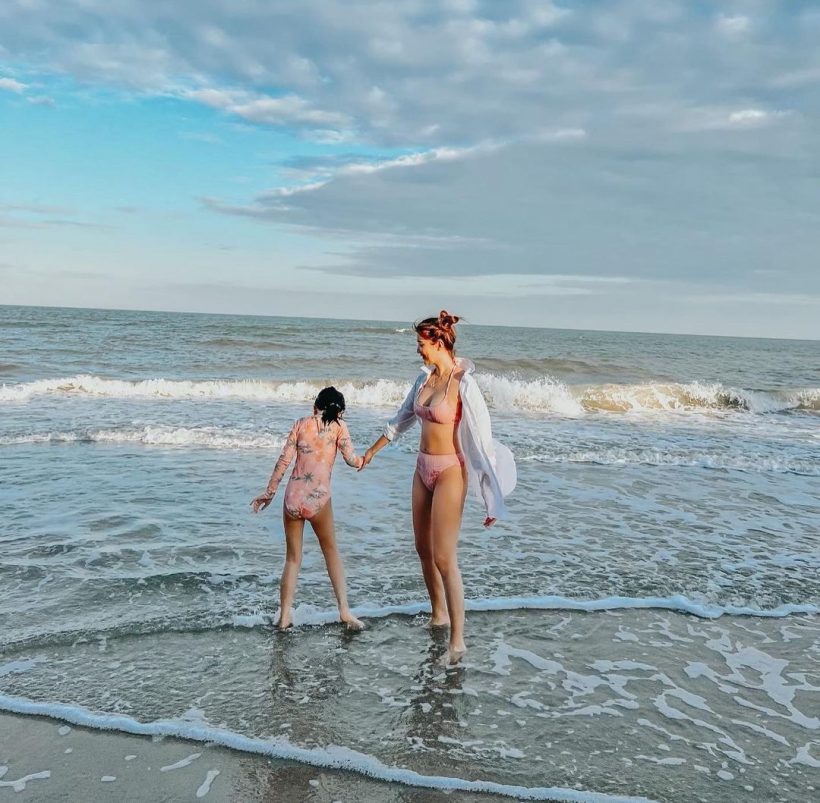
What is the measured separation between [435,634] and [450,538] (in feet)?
2.88

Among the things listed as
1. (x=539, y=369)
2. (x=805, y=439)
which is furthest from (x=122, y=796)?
(x=539, y=369)

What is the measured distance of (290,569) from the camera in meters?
5.50

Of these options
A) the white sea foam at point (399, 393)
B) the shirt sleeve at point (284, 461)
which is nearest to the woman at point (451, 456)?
the shirt sleeve at point (284, 461)

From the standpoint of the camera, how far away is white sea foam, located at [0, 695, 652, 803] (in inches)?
144

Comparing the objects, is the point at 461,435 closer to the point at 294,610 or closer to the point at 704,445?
the point at 294,610

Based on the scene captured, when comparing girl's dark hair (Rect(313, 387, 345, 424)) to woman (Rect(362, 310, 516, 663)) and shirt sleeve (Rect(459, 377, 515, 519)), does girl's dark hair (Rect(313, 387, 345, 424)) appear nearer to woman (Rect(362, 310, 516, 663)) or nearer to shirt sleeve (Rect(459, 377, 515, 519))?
woman (Rect(362, 310, 516, 663))

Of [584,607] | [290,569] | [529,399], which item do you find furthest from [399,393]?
[290,569]

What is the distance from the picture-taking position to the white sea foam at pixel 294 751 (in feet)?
12.0

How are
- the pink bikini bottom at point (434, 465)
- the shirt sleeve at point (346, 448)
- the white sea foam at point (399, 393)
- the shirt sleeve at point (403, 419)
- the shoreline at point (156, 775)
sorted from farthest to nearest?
1. the white sea foam at point (399, 393)
2. the shirt sleeve at point (346, 448)
3. the shirt sleeve at point (403, 419)
4. the pink bikini bottom at point (434, 465)
5. the shoreline at point (156, 775)

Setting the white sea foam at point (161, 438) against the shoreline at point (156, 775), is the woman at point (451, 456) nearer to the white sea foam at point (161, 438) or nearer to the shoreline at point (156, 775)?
the shoreline at point (156, 775)

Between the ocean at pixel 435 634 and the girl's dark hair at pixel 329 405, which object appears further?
the girl's dark hair at pixel 329 405

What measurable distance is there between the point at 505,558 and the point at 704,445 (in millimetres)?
9631

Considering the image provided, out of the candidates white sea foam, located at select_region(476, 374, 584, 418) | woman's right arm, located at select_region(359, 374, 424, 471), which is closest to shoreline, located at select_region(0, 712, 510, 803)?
woman's right arm, located at select_region(359, 374, 424, 471)

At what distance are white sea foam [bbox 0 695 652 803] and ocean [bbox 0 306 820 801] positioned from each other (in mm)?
15
